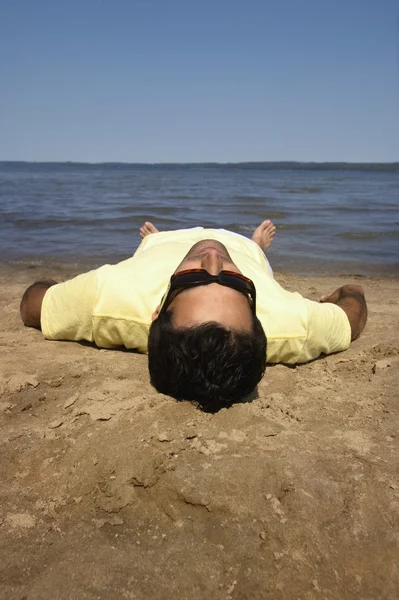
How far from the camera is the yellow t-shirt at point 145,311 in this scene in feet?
8.95

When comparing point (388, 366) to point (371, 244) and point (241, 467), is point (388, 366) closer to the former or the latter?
point (241, 467)

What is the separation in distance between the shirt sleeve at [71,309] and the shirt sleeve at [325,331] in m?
1.25

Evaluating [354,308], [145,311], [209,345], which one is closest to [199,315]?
[209,345]

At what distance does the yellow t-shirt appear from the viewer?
2727 millimetres

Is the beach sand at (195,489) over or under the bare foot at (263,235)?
under

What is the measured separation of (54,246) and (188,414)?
5874 mm

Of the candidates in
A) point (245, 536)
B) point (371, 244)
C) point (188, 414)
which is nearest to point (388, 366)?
point (188, 414)

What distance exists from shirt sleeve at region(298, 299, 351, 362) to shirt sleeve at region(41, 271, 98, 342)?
1.25 m

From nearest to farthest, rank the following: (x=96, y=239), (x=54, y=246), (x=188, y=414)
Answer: (x=188, y=414)
(x=54, y=246)
(x=96, y=239)

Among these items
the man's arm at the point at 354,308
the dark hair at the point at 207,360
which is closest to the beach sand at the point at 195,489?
the dark hair at the point at 207,360

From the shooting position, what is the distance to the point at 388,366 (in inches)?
115

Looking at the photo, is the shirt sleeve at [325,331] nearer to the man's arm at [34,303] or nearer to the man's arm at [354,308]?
the man's arm at [354,308]

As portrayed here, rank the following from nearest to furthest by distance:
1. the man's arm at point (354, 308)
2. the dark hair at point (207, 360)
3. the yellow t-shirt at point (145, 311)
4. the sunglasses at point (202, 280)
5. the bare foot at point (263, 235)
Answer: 1. the dark hair at point (207, 360)
2. the sunglasses at point (202, 280)
3. the yellow t-shirt at point (145, 311)
4. the man's arm at point (354, 308)
5. the bare foot at point (263, 235)

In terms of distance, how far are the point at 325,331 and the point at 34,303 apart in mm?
1937
